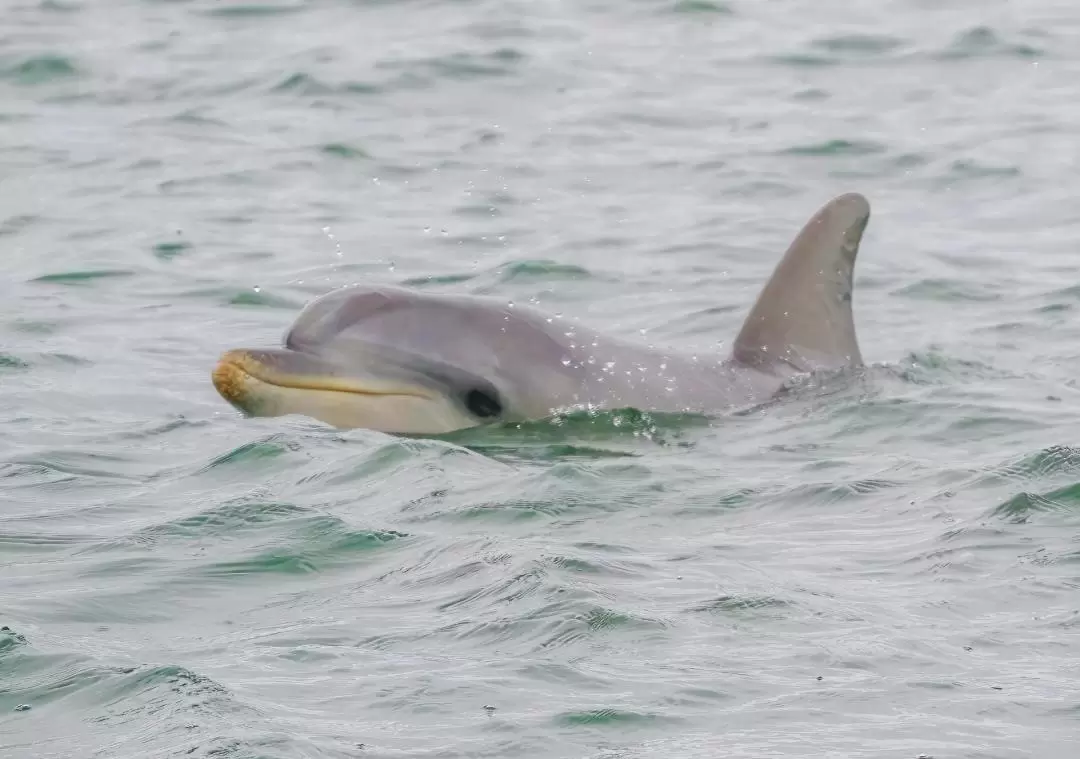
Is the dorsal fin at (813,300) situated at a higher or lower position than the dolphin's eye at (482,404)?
higher

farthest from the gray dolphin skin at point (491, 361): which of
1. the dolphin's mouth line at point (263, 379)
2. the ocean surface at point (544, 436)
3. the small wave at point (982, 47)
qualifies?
the small wave at point (982, 47)

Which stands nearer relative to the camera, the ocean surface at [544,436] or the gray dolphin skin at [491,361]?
the ocean surface at [544,436]

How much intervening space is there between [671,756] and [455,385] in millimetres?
4840

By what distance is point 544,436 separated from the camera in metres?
11.2

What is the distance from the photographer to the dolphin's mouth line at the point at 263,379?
1109 centimetres

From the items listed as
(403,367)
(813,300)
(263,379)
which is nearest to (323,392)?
(263,379)

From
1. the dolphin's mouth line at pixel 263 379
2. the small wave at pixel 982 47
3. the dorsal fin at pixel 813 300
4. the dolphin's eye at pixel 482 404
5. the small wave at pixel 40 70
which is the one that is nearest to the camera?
the dolphin's mouth line at pixel 263 379

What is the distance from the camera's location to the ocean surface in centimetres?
729

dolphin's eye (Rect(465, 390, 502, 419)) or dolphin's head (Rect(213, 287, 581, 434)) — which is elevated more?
dolphin's head (Rect(213, 287, 581, 434))

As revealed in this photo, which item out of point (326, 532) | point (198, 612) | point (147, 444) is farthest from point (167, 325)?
point (198, 612)

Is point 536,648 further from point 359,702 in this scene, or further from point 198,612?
point 198,612

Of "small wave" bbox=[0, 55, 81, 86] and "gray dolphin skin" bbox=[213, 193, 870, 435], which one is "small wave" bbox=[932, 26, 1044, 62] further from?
"gray dolphin skin" bbox=[213, 193, 870, 435]

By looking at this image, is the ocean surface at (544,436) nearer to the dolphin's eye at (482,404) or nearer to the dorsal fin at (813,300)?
the dolphin's eye at (482,404)

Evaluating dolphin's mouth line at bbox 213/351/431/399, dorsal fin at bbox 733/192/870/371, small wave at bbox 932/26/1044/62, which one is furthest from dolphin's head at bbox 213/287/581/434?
small wave at bbox 932/26/1044/62
